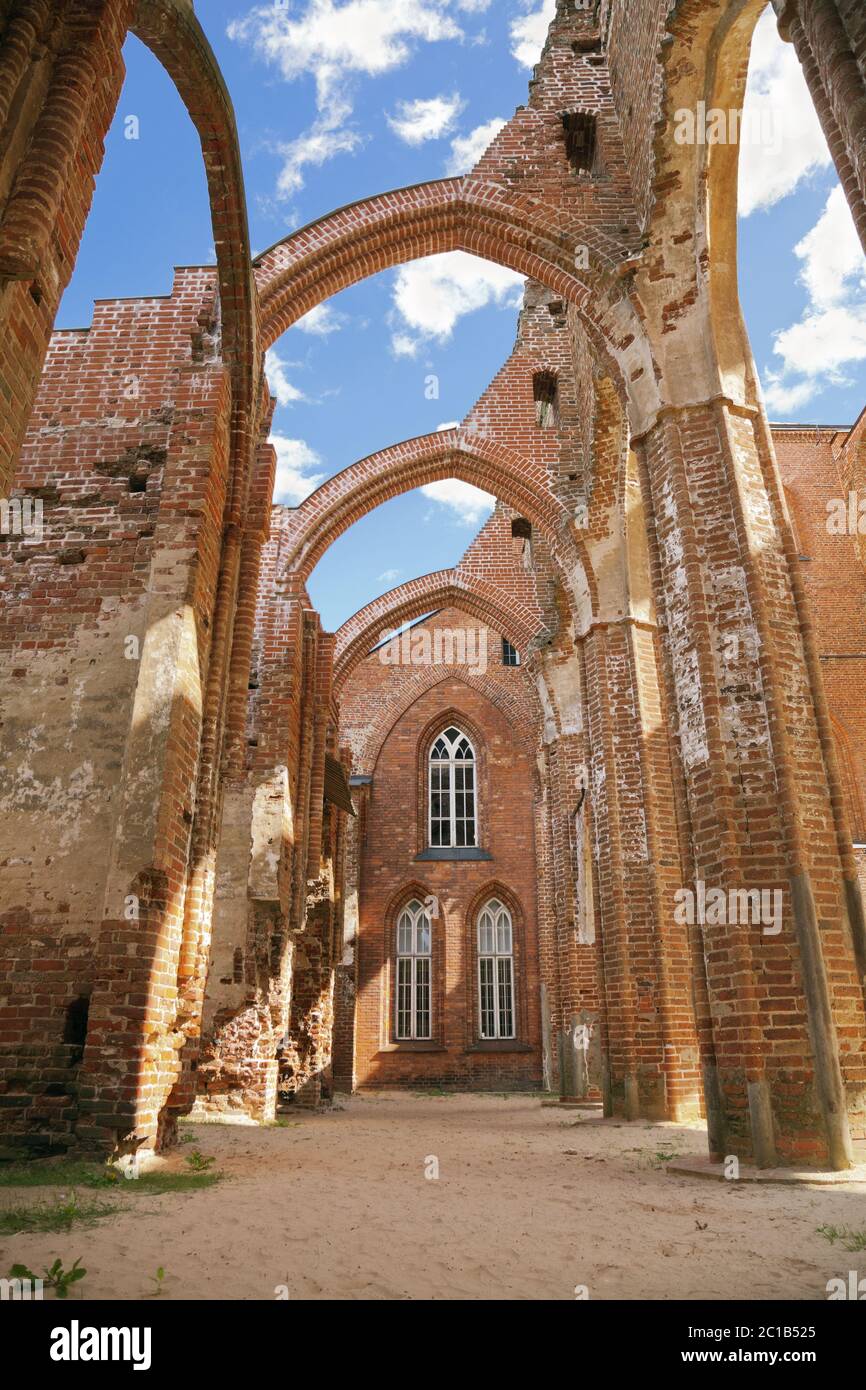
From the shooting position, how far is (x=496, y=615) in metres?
19.7

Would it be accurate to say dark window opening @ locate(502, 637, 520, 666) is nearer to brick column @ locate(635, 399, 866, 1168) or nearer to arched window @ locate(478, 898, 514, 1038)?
arched window @ locate(478, 898, 514, 1038)

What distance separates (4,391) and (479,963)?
1952cm

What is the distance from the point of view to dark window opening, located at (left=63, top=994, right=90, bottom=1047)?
5844 mm

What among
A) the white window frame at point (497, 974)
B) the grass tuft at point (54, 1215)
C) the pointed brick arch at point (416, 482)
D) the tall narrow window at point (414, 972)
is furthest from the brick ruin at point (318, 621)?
the white window frame at point (497, 974)

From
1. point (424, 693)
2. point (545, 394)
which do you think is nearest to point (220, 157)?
point (545, 394)

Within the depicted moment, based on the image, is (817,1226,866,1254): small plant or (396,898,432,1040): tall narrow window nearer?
(817,1226,866,1254): small plant

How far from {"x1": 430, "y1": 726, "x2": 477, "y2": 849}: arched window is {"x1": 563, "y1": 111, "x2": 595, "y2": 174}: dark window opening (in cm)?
1463

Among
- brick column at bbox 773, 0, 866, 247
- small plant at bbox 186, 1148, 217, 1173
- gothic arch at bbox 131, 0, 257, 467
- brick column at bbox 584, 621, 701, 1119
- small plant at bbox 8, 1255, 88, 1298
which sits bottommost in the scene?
small plant at bbox 8, 1255, 88, 1298

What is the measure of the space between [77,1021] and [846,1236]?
14.8 feet

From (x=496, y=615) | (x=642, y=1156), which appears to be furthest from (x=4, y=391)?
(x=496, y=615)

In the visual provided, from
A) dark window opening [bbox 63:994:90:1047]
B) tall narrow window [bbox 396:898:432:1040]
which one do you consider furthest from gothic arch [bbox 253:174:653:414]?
tall narrow window [bbox 396:898:432:1040]

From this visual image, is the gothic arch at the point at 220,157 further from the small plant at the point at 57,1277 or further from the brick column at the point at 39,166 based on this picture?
the small plant at the point at 57,1277

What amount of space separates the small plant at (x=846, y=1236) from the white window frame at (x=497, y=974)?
700 inches

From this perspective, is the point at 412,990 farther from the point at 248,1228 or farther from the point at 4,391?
the point at 4,391
